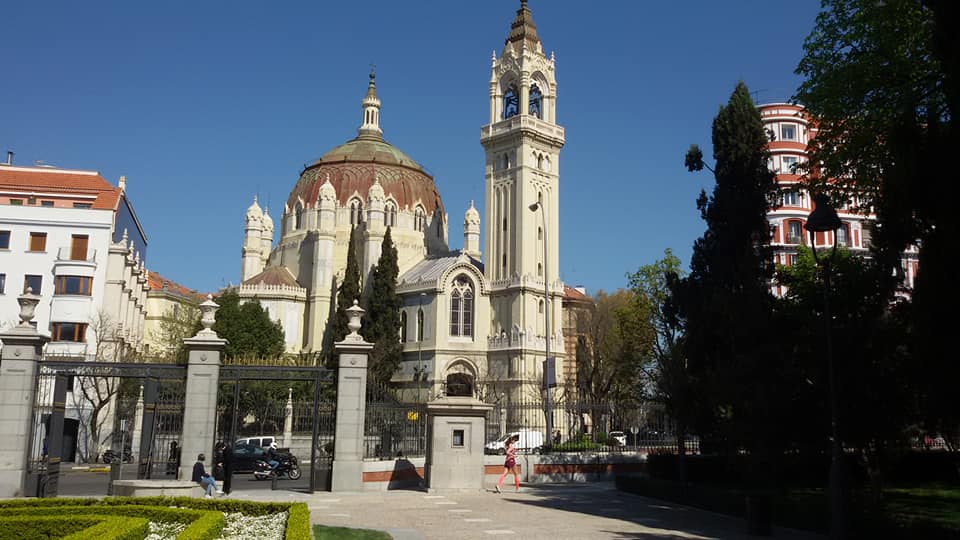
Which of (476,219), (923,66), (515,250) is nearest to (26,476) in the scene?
(923,66)

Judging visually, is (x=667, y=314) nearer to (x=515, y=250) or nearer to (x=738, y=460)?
(x=738, y=460)

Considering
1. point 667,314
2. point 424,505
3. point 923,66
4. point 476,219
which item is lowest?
point 424,505

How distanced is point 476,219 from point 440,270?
1393cm

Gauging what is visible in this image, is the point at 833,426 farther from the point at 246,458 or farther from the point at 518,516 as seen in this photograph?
the point at 246,458

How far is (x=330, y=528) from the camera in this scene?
13.7 metres

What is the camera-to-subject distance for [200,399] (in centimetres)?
2059

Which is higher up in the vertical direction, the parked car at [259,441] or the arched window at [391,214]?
the arched window at [391,214]

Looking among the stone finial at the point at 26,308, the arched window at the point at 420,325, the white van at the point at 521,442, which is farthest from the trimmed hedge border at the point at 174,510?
the arched window at the point at 420,325

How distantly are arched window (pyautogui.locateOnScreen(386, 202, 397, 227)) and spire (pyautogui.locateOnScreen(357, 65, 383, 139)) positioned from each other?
13.7 meters

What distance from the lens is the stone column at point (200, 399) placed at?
66.6ft

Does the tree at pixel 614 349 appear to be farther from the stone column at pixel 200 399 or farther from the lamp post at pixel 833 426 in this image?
the lamp post at pixel 833 426

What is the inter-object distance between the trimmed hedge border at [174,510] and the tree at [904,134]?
9.37 m

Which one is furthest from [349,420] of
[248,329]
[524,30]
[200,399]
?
[524,30]

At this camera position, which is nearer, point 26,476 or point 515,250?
point 26,476
